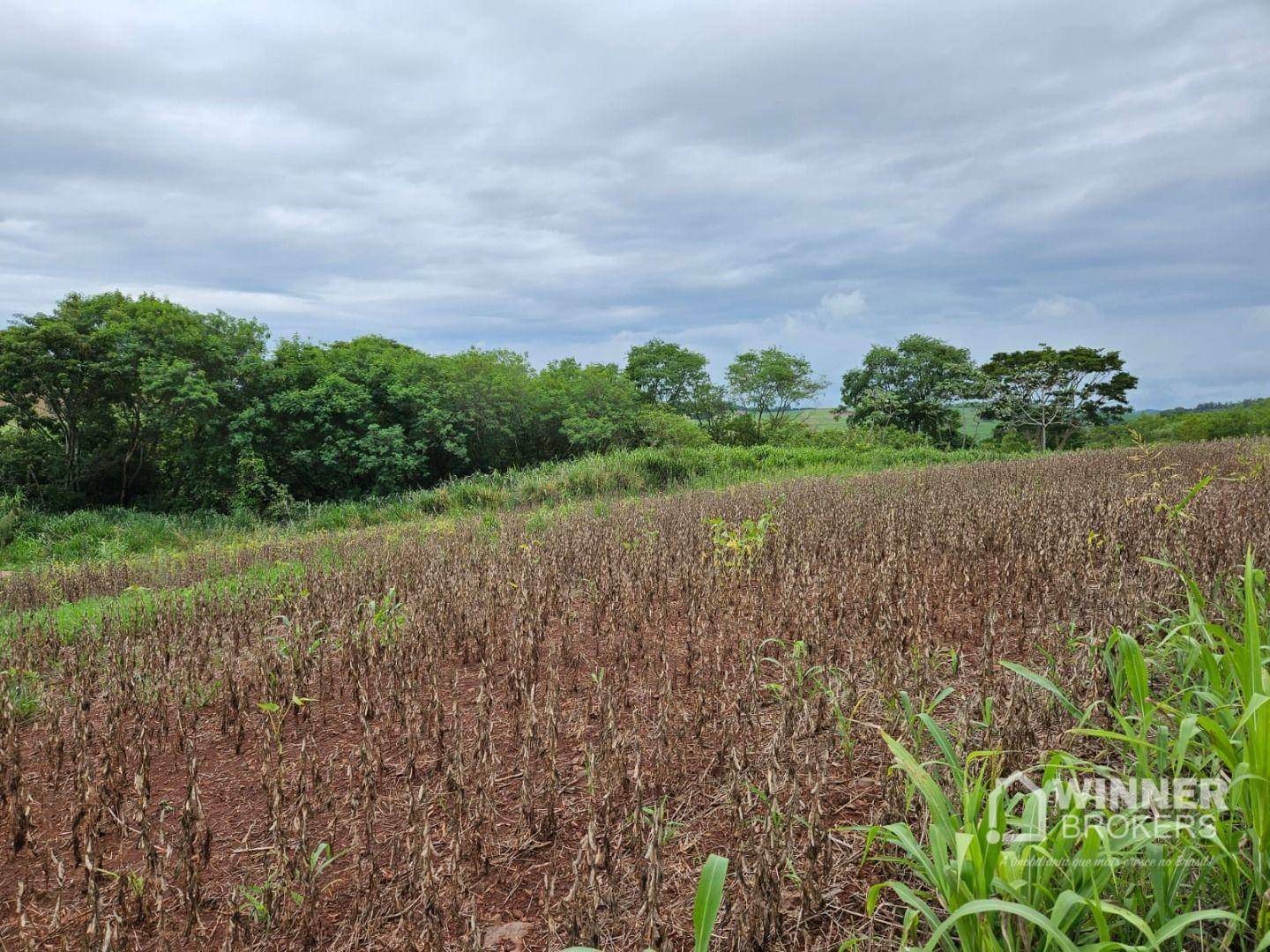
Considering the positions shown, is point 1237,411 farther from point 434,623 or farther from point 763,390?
point 434,623

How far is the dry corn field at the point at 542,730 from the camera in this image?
2.06 m

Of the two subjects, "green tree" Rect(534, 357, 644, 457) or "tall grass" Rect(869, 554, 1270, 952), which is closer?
"tall grass" Rect(869, 554, 1270, 952)

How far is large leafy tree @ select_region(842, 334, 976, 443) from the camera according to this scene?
42812 mm

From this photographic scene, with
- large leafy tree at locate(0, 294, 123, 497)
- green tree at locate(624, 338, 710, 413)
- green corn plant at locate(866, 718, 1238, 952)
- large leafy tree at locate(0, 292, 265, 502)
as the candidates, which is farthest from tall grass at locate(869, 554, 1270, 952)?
green tree at locate(624, 338, 710, 413)

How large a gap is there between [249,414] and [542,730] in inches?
941

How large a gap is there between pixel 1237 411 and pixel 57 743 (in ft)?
146

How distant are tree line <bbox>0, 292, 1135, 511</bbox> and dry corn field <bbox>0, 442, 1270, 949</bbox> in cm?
1844

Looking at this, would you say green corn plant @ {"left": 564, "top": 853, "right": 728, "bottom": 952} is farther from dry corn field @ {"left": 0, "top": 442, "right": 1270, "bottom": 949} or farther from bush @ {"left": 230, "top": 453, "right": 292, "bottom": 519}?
bush @ {"left": 230, "top": 453, "right": 292, "bottom": 519}

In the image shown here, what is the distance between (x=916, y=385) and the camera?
1838 inches

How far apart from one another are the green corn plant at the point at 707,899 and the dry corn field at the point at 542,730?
170 millimetres

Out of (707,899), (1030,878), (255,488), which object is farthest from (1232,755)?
(255,488)

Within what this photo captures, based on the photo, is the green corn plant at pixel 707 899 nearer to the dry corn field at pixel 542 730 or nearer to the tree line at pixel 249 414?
the dry corn field at pixel 542 730

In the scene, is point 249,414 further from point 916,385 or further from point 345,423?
point 916,385

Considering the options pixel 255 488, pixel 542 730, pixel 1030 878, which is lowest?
pixel 255 488
